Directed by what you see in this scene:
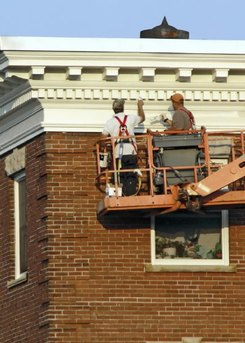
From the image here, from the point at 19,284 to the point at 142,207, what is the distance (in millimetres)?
3939

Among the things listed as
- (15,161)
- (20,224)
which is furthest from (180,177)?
(20,224)

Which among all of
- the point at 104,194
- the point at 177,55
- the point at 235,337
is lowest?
the point at 235,337

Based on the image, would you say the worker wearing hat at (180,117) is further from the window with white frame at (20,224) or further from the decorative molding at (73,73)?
the window with white frame at (20,224)

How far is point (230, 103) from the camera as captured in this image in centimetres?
3984

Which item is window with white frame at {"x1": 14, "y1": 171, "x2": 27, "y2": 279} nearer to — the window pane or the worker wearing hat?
the window pane

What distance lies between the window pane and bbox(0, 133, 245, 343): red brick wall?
0.98 ft

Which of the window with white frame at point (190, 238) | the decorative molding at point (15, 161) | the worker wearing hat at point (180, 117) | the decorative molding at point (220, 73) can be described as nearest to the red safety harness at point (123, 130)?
the worker wearing hat at point (180, 117)

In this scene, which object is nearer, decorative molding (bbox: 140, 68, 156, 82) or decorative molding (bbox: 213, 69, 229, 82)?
decorative molding (bbox: 140, 68, 156, 82)

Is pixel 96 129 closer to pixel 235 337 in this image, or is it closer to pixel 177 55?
pixel 177 55

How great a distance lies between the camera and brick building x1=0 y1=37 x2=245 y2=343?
38906 mm

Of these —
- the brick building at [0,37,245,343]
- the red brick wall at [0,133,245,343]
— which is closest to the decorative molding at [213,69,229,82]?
the brick building at [0,37,245,343]

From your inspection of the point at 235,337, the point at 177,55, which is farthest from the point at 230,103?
the point at 235,337

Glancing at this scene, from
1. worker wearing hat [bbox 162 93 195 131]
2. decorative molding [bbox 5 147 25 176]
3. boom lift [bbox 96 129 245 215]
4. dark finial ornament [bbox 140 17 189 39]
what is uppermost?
dark finial ornament [bbox 140 17 189 39]

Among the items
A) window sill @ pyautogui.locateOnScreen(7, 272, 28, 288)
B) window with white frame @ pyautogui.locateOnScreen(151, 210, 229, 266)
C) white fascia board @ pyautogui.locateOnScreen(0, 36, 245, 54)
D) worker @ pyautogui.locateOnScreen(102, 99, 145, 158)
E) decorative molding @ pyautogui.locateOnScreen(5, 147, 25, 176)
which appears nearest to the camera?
worker @ pyautogui.locateOnScreen(102, 99, 145, 158)
